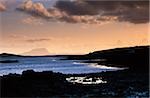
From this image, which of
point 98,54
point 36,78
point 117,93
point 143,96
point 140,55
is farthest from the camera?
point 98,54

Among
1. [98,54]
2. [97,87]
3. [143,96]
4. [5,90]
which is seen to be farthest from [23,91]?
[98,54]

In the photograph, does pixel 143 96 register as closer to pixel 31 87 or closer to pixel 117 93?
pixel 117 93

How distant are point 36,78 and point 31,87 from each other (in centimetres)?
629

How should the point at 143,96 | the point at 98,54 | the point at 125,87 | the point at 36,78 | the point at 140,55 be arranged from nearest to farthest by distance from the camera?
the point at 143,96, the point at 125,87, the point at 36,78, the point at 140,55, the point at 98,54

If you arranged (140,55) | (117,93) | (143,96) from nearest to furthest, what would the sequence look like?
(143,96), (117,93), (140,55)

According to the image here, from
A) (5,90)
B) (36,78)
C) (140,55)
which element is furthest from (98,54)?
(5,90)

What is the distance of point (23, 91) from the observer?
26766 mm

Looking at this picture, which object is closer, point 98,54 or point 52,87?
point 52,87

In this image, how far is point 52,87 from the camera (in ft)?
97.9

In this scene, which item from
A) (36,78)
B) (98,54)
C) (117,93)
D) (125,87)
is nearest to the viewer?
(117,93)

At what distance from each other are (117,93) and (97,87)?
152 inches

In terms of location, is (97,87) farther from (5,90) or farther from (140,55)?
(140,55)

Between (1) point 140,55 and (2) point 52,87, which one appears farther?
(1) point 140,55

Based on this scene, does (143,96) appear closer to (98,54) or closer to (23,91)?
(23,91)
